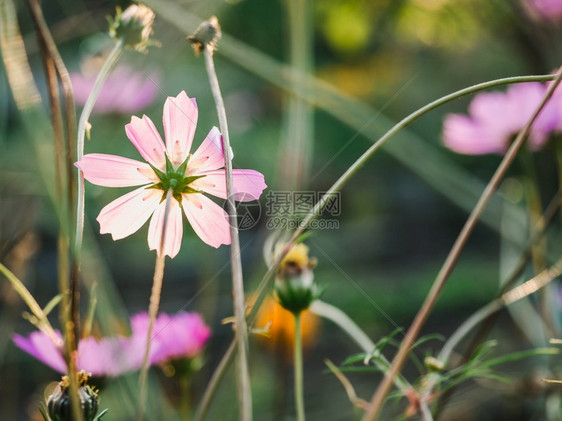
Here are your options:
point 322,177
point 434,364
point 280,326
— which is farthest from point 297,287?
point 322,177

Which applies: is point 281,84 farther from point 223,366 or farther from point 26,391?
point 26,391

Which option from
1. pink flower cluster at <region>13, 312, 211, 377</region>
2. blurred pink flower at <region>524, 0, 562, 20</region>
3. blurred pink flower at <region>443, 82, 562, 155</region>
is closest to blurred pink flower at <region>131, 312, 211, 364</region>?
pink flower cluster at <region>13, 312, 211, 377</region>

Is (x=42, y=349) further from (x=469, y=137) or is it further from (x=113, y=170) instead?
(x=469, y=137)

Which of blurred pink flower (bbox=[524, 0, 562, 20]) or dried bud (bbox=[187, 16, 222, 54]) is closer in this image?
dried bud (bbox=[187, 16, 222, 54])

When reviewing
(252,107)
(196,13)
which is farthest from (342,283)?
(196,13)

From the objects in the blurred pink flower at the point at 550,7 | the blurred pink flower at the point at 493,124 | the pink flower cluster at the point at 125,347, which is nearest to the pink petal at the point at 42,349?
the pink flower cluster at the point at 125,347

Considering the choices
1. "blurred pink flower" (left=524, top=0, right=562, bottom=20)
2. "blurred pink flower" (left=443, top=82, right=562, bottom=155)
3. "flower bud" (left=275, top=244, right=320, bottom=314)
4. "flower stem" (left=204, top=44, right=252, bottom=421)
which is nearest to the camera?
"flower stem" (left=204, top=44, right=252, bottom=421)

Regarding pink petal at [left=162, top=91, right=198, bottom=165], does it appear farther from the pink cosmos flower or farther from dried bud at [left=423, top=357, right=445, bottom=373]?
dried bud at [left=423, top=357, right=445, bottom=373]
